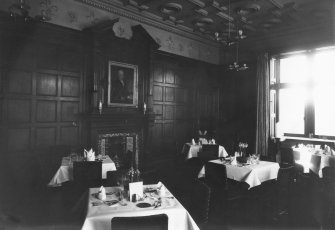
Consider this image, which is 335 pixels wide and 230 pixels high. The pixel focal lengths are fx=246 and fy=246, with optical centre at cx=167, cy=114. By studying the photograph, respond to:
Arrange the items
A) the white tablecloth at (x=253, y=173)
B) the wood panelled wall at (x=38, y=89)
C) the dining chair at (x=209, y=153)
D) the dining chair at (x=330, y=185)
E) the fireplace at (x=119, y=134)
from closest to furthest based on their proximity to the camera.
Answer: the dining chair at (x=330, y=185) → the white tablecloth at (x=253, y=173) → the wood panelled wall at (x=38, y=89) → the dining chair at (x=209, y=153) → the fireplace at (x=119, y=134)

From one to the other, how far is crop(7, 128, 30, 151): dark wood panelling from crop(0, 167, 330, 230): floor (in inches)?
22.2

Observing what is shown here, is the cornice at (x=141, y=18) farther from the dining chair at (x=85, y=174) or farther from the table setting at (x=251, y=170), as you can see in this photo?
the table setting at (x=251, y=170)

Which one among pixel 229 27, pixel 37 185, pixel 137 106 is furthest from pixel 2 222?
pixel 229 27

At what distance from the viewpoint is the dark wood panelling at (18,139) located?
4832mm

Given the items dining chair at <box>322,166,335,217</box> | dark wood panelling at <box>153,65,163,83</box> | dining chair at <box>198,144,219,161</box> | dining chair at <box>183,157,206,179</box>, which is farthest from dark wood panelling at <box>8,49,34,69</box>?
dining chair at <box>322,166,335,217</box>

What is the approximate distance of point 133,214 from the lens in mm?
2305

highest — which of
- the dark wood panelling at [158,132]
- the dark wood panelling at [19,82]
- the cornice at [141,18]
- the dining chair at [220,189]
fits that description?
the cornice at [141,18]

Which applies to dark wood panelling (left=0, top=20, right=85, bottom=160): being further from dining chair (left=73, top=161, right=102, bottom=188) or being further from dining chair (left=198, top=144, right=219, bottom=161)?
dining chair (left=198, top=144, right=219, bottom=161)

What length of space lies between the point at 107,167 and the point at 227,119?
5879 millimetres

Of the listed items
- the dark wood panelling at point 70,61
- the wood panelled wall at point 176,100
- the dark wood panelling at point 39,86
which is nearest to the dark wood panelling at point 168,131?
the wood panelled wall at point 176,100

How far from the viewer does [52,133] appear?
A: 5.40 m

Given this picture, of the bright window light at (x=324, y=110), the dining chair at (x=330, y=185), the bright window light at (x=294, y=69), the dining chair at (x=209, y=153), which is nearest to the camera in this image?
the dining chair at (x=330, y=185)

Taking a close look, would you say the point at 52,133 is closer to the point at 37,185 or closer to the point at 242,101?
the point at 37,185

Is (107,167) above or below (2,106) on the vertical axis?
below
